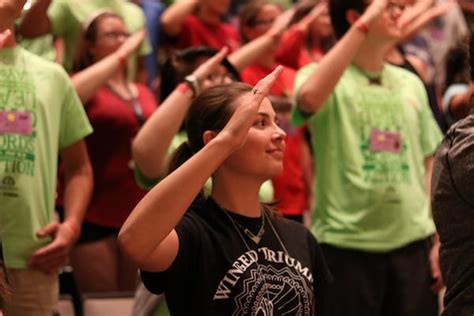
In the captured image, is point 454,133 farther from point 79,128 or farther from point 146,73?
point 146,73

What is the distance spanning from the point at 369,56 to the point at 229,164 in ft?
4.15

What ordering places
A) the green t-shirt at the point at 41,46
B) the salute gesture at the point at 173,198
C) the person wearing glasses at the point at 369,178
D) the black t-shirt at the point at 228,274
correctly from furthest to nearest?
the green t-shirt at the point at 41,46
the person wearing glasses at the point at 369,178
the black t-shirt at the point at 228,274
the salute gesture at the point at 173,198

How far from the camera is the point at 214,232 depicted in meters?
2.41

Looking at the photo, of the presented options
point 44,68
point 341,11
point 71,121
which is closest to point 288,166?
point 341,11

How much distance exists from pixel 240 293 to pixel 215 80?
1182 millimetres

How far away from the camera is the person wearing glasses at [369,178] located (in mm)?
3400

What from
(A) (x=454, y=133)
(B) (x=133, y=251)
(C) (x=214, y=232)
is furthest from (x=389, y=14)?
(B) (x=133, y=251)

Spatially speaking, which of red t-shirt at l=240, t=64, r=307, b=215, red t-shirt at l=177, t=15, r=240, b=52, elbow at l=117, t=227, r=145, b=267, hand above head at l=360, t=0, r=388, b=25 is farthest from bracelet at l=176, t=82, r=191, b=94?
red t-shirt at l=177, t=15, r=240, b=52

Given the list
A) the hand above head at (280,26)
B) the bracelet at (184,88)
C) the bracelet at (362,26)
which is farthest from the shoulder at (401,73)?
the bracelet at (184,88)

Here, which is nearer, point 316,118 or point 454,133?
point 454,133

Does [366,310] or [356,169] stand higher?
[356,169]

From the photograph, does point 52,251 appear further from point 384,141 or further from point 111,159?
point 384,141

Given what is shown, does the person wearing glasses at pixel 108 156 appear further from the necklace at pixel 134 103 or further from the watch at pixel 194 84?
the watch at pixel 194 84

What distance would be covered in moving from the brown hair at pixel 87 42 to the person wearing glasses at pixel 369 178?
0.89 m
